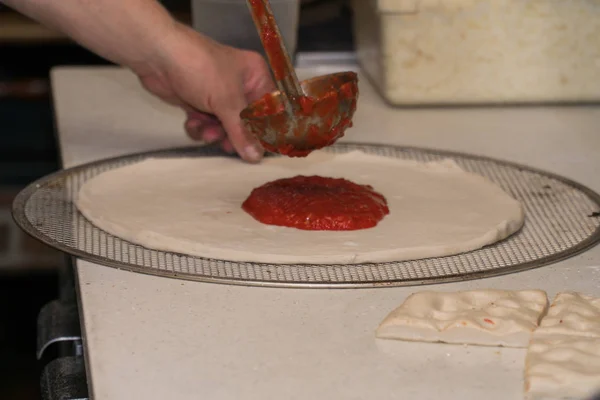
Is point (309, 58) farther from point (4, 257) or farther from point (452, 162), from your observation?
point (4, 257)

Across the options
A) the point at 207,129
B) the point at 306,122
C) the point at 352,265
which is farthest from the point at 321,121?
the point at 207,129

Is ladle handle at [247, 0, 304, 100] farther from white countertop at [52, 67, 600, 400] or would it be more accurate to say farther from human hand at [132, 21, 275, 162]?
white countertop at [52, 67, 600, 400]

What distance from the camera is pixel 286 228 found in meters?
1.27

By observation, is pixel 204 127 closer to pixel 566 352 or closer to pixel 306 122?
pixel 306 122

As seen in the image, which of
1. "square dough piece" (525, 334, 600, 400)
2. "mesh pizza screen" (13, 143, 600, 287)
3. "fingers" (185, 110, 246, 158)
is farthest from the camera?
"fingers" (185, 110, 246, 158)

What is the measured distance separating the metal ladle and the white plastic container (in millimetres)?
540

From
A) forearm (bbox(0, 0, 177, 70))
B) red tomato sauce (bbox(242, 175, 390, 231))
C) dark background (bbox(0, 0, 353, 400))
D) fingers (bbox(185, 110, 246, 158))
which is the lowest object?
dark background (bbox(0, 0, 353, 400))

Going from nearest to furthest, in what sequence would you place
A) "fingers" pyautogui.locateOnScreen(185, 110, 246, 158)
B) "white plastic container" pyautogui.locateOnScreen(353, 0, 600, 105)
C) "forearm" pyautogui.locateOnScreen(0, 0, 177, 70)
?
"forearm" pyautogui.locateOnScreen(0, 0, 177, 70) → "fingers" pyautogui.locateOnScreen(185, 110, 246, 158) → "white plastic container" pyautogui.locateOnScreen(353, 0, 600, 105)

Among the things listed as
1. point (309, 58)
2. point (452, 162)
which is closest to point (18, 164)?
point (309, 58)

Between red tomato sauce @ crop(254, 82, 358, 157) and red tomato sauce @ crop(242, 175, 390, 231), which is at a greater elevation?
red tomato sauce @ crop(254, 82, 358, 157)

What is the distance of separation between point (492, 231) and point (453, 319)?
0.29 meters

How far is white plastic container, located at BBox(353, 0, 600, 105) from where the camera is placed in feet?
6.06

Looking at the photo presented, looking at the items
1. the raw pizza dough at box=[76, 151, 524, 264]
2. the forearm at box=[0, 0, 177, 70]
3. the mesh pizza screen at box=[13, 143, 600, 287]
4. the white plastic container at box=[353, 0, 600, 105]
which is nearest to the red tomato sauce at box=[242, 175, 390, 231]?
the raw pizza dough at box=[76, 151, 524, 264]

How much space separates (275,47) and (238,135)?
0.88ft
